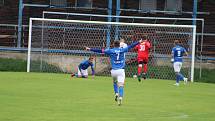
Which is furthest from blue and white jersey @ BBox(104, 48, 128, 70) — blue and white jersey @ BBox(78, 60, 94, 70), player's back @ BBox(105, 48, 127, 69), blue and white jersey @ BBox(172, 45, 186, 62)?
blue and white jersey @ BBox(78, 60, 94, 70)

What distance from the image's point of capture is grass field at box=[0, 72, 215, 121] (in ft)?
58.7

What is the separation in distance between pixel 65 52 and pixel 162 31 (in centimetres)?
532

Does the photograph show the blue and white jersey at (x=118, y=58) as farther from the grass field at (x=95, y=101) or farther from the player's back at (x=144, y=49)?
the player's back at (x=144, y=49)

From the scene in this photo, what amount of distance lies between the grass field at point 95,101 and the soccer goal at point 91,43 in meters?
5.13

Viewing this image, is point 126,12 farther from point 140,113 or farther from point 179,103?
point 140,113

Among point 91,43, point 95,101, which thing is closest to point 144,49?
point 91,43

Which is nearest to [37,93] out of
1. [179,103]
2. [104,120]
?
[179,103]

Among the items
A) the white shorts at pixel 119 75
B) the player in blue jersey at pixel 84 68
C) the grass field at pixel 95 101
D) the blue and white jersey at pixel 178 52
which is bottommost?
the grass field at pixel 95 101

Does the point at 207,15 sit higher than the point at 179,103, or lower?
higher

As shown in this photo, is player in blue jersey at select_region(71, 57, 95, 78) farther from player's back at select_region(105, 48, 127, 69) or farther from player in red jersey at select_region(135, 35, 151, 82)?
player's back at select_region(105, 48, 127, 69)

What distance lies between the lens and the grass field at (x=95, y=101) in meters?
17.9

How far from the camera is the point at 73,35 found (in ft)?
126

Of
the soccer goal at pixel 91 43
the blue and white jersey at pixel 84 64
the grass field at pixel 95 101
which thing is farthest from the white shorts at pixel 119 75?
the soccer goal at pixel 91 43

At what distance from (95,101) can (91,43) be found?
16470 mm
